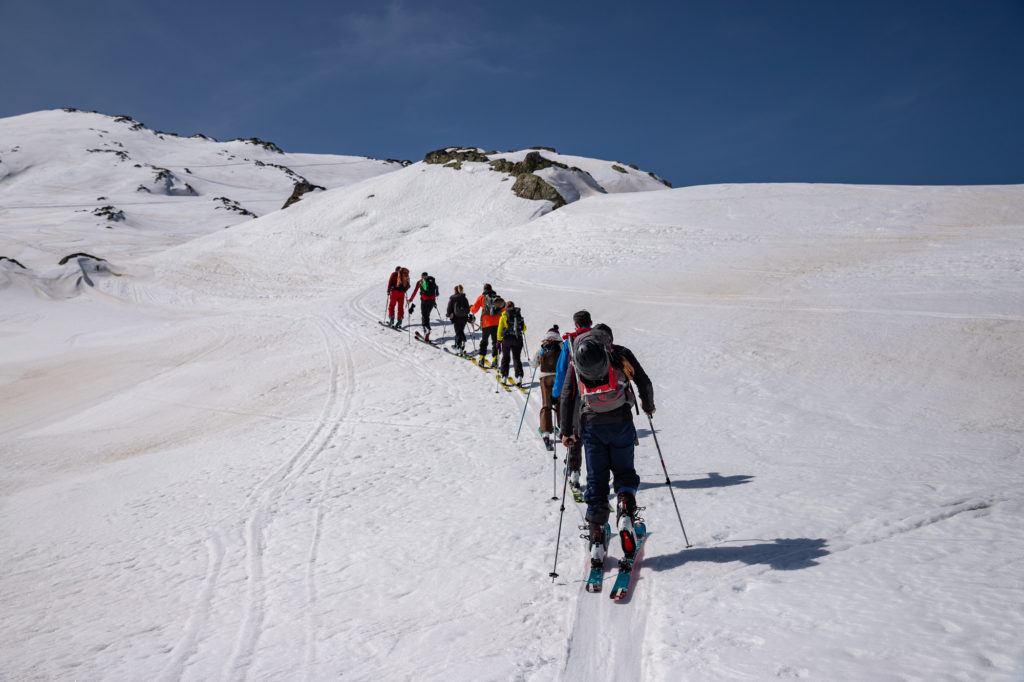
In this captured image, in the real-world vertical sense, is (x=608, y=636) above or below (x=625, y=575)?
below

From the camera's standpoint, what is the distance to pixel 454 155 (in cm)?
5256

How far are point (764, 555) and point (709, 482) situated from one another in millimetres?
2272

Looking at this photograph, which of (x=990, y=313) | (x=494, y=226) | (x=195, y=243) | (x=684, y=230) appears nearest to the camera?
(x=990, y=313)

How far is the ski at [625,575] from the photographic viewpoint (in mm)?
4535

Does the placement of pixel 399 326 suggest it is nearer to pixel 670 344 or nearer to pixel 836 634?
pixel 670 344

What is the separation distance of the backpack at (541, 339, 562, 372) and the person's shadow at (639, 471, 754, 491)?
2.23 meters

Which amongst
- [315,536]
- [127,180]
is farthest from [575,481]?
[127,180]

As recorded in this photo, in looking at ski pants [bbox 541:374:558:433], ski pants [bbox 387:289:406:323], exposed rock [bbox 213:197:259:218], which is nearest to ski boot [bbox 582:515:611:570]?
ski pants [bbox 541:374:558:433]

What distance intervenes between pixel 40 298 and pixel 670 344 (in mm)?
31627

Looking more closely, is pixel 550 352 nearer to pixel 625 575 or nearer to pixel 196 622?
pixel 625 575

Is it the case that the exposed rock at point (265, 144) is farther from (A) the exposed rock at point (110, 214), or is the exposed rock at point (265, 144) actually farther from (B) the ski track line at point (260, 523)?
(B) the ski track line at point (260, 523)

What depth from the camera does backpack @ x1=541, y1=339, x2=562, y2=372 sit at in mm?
8398

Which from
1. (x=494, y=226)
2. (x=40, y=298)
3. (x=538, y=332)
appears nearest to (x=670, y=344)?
(x=538, y=332)

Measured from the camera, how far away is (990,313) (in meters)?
13.9
